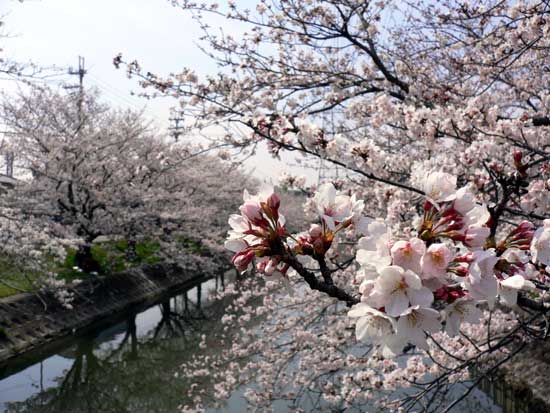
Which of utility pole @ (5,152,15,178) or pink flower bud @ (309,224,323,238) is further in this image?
utility pole @ (5,152,15,178)

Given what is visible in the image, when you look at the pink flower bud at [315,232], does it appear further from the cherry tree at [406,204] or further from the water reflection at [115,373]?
the water reflection at [115,373]

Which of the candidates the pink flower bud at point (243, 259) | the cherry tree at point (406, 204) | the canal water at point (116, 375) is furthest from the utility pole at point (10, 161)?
the pink flower bud at point (243, 259)

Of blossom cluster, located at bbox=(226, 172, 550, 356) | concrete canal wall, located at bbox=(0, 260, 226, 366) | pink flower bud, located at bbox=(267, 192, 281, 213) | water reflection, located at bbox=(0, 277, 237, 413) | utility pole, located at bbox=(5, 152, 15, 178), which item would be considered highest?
utility pole, located at bbox=(5, 152, 15, 178)

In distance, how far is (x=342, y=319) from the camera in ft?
21.4

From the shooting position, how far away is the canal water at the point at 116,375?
751 centimetres

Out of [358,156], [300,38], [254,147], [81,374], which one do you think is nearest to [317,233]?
[358,156]

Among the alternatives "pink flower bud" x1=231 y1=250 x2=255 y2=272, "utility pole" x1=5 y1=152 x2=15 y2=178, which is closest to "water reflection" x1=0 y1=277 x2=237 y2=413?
"utility pole" x1=5 y1=152 x2=15 y2=178

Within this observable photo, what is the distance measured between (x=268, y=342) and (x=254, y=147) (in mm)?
3233

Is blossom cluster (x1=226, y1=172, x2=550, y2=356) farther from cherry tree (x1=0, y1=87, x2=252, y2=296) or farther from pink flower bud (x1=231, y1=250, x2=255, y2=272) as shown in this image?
cherry tree (x1=0, y1=87, x2=252, y2=296)

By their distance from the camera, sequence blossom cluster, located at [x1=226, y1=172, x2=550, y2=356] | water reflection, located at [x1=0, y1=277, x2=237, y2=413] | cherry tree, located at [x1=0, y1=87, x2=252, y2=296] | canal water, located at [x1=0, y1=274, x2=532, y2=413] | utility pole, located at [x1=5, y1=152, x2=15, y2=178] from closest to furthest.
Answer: blossom cluster, located at [x1=226, y1=172, x2=550, y2=356] → canal water, located at [x1=0, y1=274, x2=532, y2=413] → water reflection, located at [x1=0, y1=277, x2=237, y2=413] → cherry tree, located at [x1=0, y1=87, x2=252, y2=296] → utility pole, located at [x1=5, y1=152, x2=15, y2=178]

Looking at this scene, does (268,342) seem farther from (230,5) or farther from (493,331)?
(230,5)

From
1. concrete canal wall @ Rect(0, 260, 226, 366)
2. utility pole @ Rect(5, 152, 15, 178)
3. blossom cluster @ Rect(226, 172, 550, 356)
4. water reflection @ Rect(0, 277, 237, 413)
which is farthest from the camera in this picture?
utility pole @ Rect(5, 152, 15, 178)

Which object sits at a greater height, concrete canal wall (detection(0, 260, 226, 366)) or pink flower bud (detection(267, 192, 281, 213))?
pink flower bud (detection(267, 192, 281, 213))

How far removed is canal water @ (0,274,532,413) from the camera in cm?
751
